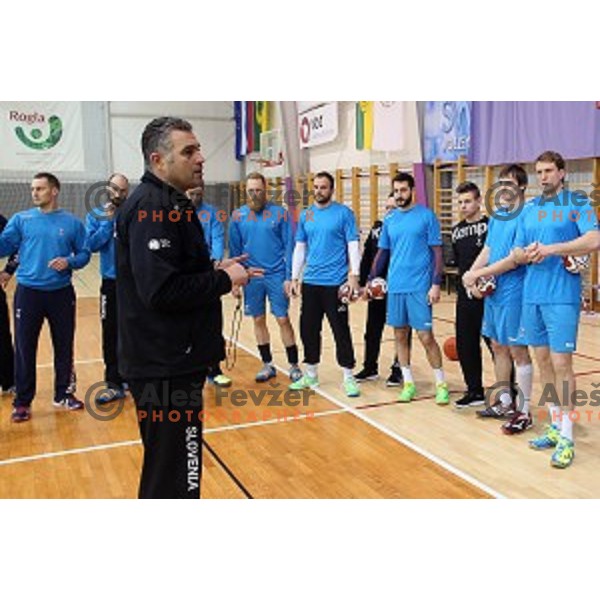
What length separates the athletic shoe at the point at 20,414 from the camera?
488 centimetres

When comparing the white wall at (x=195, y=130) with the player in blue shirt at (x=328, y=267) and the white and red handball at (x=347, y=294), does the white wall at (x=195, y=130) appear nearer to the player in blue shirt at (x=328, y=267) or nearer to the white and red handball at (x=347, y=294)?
the player in blue shirt at (x=328, y=267)

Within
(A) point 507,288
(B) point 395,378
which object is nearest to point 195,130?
(B) point 395,378

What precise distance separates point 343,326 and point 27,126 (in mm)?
16742

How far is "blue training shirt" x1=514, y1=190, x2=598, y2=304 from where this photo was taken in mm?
3760

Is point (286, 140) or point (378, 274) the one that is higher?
point (286, 140)

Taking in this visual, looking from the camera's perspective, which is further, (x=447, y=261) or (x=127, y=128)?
(x=127, y=128)

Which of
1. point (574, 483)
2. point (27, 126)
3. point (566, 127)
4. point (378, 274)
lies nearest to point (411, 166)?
point (566, 127)

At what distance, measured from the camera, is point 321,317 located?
539cm

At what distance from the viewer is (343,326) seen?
5.33m

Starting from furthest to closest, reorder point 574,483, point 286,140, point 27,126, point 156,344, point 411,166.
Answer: point 27,126 → point 286,140 → point 411,166 → point 574,483 → point 156,344

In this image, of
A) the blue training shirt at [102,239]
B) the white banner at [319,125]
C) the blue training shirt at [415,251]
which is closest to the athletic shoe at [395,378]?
the blue training shirt at [415,251]

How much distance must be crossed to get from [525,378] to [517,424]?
310mm

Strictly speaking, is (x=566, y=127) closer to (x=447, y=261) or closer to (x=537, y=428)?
(x=447, y=261)

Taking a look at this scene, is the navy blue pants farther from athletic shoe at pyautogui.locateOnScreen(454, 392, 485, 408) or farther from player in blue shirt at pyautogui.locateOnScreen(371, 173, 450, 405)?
athletic shoe at pyautogui.locateOnScreen(454, 392, 485, 408)
